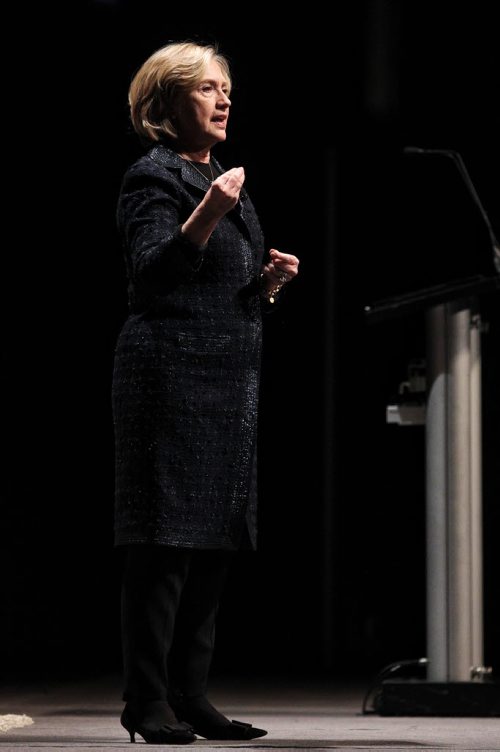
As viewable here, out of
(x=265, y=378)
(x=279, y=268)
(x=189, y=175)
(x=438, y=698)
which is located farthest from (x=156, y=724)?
(x=265, y=378)

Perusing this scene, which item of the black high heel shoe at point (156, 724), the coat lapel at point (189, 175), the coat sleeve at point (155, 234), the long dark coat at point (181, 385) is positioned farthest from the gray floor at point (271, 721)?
the coat lapel at point (189, 175)

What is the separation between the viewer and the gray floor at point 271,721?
223 centimetres

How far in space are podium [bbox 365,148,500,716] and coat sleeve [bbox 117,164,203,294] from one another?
969 mm

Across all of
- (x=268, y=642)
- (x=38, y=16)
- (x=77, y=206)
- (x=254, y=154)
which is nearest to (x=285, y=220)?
(x=254, y=154)

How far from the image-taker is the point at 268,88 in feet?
13.0

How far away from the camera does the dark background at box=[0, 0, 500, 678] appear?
12.9 ft

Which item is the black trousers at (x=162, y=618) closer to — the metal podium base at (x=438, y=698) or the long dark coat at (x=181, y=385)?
the long dark coat at (x=181, y=385)

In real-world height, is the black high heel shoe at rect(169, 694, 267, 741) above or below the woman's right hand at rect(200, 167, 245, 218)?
below

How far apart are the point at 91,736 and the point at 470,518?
1.01m

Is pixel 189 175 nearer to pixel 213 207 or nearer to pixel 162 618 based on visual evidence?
pixel 213 207

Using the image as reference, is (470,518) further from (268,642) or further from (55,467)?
(55,467)

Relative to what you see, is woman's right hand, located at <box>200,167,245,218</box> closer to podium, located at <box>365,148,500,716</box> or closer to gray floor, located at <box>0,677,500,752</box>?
gray floor, located at <box>0,677,500,752</box>

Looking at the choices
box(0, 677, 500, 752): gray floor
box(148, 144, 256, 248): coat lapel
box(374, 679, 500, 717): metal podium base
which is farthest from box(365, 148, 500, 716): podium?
box(148, 144, 256, 248): coat lapel

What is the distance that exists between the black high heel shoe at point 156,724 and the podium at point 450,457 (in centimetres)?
98
